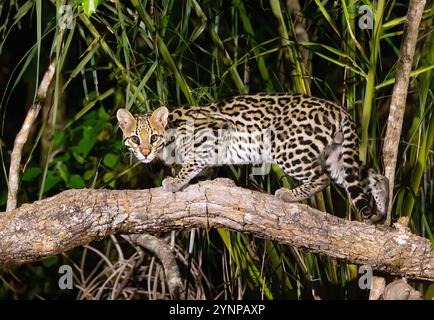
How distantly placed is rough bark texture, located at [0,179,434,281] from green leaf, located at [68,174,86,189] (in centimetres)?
215

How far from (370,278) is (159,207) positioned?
145 cm

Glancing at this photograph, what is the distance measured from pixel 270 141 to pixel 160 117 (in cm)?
72

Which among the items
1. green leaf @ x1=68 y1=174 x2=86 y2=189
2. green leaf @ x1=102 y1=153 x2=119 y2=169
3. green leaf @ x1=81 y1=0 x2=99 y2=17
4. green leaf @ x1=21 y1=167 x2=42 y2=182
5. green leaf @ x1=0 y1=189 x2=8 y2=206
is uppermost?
green leaf @ x1=81 y1=0 x2=99 y2=17

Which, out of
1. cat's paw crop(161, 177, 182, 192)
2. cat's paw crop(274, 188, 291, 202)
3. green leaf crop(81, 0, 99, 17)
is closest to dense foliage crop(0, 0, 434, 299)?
green leaf crop(81, 0, 99, 17)

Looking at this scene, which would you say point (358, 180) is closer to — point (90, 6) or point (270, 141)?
point (270, 141)

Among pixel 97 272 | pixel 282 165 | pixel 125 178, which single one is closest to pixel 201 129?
pixel 282 165

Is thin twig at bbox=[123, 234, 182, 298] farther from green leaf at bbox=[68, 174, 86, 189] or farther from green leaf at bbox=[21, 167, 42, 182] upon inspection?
green leaf at bbox=[21, 167, 42, 182]

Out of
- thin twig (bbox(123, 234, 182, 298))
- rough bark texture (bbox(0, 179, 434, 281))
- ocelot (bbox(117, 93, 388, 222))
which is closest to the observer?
rough bark texture (bbox(0, 179, 434, 281))

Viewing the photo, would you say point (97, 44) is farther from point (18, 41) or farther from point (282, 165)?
point (18, 41)

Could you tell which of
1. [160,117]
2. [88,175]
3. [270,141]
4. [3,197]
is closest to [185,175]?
[160,117]

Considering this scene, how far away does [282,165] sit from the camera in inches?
211

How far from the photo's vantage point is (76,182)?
22.7ft

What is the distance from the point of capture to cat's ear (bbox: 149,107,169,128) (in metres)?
5.21

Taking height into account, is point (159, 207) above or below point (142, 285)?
above
